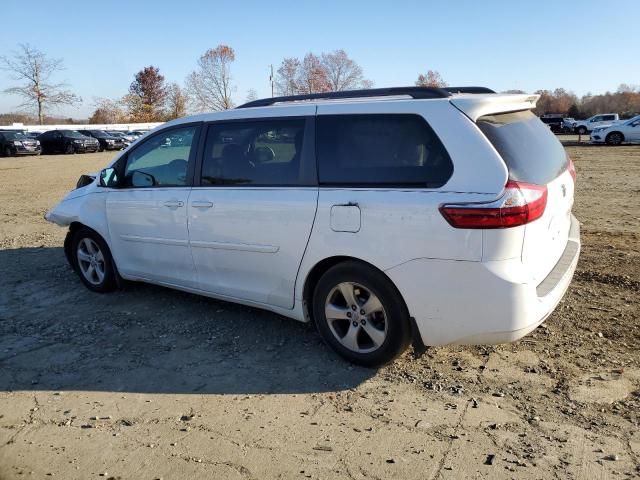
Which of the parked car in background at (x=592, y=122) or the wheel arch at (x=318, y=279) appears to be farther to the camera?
the parked car in background at (x=592, y=122)

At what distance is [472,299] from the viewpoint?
10.9 ft

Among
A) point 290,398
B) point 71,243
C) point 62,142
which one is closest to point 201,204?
point 290,398

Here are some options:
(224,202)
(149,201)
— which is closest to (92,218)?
(149,201)

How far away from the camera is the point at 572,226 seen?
445 centimetres

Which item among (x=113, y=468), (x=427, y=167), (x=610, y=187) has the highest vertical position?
(x=427, y=167)

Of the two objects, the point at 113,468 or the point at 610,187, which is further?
the point at 610,187

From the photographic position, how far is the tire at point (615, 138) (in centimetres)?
2733

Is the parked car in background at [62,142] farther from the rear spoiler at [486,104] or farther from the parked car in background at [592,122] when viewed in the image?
the rear spoiler at [486,104]

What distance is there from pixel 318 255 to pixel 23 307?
3.31 meters

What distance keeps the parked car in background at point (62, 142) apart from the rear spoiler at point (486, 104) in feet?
122

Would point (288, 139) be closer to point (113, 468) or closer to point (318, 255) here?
point (318, 255)

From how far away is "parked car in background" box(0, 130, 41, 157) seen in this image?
110ft

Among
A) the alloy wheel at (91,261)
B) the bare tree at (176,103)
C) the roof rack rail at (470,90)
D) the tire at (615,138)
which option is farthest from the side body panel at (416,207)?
the bare tree at (176,103)

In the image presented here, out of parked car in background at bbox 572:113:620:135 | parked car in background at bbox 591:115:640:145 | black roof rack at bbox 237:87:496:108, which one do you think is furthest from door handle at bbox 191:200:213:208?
parked car in background at bbox 572:113:620:135
